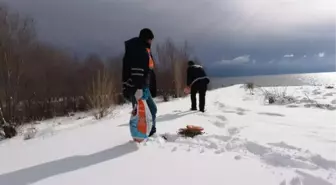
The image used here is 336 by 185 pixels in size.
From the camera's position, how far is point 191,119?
19.8ft

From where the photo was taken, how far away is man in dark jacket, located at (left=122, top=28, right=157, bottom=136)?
12.4ft

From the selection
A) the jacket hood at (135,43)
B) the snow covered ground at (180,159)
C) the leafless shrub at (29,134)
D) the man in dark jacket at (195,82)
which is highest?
the jacket hood at (135,43)

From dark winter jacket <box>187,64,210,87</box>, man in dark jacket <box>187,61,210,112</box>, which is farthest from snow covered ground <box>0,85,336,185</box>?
dark winter jacket <box>187,64,210,87</box>

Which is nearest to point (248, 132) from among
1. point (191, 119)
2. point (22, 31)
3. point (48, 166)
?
point (191, 119)

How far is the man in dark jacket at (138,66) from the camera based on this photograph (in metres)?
3.78

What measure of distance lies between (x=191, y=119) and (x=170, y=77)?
11.9m

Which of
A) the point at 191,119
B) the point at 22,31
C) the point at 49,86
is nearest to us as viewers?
the point at 191,119

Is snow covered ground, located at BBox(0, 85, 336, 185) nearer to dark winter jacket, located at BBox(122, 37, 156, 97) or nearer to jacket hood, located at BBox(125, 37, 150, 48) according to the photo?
dark winter jacket, located at BBox(122, 37, 156, 97)

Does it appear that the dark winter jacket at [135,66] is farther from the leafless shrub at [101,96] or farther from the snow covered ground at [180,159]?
the leafless shrub at [101,96]

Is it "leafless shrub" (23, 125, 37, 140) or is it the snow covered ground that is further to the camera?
"leafless shrub" (23, 125, 37, 140)

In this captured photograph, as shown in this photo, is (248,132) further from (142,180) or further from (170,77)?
(170,77)

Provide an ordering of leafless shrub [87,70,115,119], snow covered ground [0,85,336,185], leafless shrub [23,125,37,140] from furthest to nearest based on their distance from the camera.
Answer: leafless shrub [87,70,115,119]
leafless shrub [23,125,37,140]
snow covered ground [0,85,336,185]

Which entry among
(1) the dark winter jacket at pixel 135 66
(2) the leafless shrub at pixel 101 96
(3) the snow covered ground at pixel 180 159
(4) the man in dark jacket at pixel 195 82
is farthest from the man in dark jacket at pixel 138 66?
(2) the leafless shrub at pixel 101 96

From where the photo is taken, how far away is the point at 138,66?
3793mm
